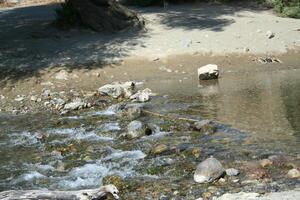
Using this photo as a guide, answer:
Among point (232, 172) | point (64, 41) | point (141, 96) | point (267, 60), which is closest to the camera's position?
point (232, 172)

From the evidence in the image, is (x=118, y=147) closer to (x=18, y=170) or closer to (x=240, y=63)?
(x=18, y=170)

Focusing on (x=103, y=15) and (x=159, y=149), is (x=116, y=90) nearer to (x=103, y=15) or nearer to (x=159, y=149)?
(x=159, y=149)

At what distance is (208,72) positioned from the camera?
1733 centimetres

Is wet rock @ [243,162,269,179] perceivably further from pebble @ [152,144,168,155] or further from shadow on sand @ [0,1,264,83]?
shadow on sand @ [0,1,264,83]

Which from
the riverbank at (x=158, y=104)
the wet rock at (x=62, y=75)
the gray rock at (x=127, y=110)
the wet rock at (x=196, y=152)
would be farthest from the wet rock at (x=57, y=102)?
the wet rock at (x=196, y=152)

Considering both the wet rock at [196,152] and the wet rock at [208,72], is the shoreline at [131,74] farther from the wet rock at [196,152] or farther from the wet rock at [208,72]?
the wet rock at [196,152]

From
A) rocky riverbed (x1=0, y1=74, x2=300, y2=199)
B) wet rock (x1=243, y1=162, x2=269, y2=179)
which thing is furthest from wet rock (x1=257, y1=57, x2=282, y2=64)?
wet rock (x1=243, y1=162, x2=269, y2=179)

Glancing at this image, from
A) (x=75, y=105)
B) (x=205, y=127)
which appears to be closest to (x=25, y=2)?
(x=75, y=105)

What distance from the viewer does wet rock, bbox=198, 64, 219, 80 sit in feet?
56.9

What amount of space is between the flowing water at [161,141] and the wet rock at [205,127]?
5.8 inches

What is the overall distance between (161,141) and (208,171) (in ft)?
8.46

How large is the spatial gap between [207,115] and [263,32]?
29.0ft

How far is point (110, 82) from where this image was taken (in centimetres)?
1736

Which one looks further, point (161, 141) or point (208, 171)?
point (161, 141)
